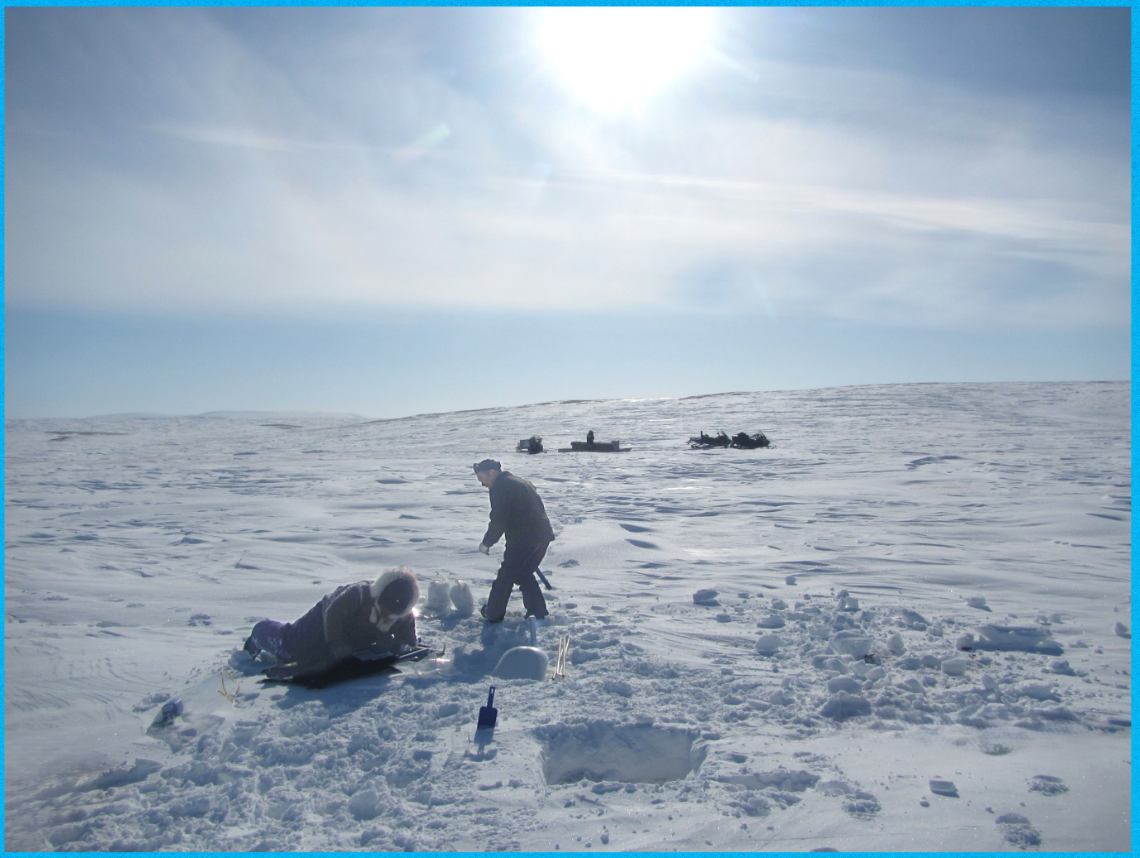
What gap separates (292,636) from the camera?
4914 mm

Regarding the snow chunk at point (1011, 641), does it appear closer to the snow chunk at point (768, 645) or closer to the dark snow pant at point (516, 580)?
the snow chunk at point (768, 645)

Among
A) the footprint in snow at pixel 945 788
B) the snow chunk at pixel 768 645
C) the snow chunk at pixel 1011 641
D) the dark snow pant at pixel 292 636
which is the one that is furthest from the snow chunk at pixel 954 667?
the dark snow pant at pixel 292 636

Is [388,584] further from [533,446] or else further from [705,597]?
[533,446]

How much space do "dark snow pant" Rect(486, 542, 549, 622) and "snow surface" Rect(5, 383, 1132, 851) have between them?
163 mm

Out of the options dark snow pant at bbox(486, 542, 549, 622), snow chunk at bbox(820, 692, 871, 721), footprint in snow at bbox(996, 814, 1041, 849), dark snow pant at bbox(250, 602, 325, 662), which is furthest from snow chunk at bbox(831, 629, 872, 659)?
dark snow pant at bbox(250, 602, 325, 662)

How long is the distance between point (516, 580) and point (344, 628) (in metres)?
1.54

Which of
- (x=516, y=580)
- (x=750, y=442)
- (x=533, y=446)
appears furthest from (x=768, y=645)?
(x=533, y=446)

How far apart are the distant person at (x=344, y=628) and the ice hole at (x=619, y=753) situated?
4.68ft

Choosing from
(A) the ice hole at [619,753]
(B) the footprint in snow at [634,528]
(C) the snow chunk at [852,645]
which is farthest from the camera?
(B) the footprint in snow at [634,528]

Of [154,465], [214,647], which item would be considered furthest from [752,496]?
[154,465]

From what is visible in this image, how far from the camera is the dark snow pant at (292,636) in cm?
485

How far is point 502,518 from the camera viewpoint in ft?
19.4

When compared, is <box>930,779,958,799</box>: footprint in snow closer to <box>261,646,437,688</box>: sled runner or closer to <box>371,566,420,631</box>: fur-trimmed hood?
<box>371,566,420,631</box>: fur-trimmed hood

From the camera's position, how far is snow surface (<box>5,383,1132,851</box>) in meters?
3.23
